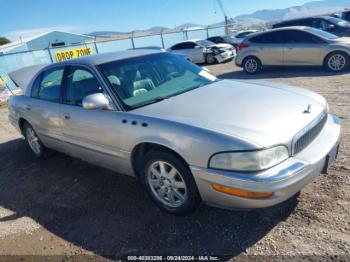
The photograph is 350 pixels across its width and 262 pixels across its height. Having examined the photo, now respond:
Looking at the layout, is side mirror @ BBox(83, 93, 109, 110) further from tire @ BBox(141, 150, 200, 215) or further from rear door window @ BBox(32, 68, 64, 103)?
rear door window @ BBox(32, 68, 64, 103)

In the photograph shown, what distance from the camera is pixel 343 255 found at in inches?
103

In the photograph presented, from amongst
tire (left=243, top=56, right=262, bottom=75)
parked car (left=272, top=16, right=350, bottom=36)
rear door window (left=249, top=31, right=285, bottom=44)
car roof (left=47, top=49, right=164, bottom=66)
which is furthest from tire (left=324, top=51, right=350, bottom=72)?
car roof (left=47, top=49, right=164, bottom=66)

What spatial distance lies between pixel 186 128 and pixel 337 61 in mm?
8771

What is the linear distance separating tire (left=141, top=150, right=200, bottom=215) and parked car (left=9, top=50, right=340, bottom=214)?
0.03 feet

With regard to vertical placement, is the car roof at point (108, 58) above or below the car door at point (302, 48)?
above

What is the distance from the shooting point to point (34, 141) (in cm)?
557

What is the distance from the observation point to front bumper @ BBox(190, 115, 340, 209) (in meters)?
2.62

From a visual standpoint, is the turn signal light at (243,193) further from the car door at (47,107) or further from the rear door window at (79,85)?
the car door at (47,107)

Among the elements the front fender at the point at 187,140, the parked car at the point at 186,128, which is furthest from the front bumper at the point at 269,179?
the front fender at the point at 187,140

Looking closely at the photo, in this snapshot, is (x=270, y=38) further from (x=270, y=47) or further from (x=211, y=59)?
(x=211, y=59)

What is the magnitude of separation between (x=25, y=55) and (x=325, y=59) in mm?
14202

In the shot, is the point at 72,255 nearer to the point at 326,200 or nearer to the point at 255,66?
the point at 326,200

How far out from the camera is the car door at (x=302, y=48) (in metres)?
10.1

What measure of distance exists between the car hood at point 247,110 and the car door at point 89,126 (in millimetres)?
468
